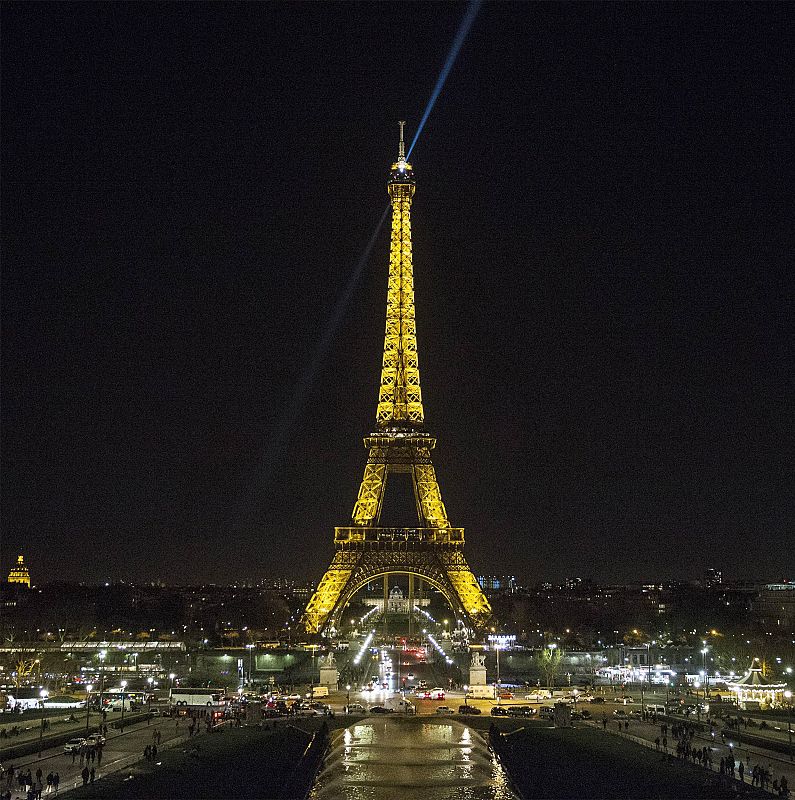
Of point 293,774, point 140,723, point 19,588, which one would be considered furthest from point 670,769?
point 19,588

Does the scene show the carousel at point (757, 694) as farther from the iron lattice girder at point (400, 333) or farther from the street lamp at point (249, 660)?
the iron lattice girder at point (400, 333)

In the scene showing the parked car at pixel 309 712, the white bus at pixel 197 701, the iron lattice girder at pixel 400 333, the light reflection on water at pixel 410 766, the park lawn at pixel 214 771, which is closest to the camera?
the park lawn at pixel 214 771

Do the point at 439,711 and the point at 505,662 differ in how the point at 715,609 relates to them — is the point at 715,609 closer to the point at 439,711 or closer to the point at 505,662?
the point at 505,662

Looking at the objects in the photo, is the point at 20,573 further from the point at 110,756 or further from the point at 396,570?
the point at 110,756

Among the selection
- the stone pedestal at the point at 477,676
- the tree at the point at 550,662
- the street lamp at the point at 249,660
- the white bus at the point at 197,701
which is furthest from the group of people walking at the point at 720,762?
the street lamp at the point at 249,660

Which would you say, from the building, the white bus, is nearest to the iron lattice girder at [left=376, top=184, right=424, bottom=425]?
the white bus

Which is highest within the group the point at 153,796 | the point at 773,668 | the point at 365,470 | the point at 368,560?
the point at 365,470
